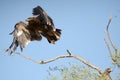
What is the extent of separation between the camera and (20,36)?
8.45 metres

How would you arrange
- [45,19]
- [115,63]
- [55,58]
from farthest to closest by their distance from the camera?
1. [45,19]
2. [115,63]
3. [55,58]

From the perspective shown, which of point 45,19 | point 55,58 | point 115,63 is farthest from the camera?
point 45,19

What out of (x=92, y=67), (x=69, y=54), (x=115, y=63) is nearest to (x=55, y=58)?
(x=69, y=54)

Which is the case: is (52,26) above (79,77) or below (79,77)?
above

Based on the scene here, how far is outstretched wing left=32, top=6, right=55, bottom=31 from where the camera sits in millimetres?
8344

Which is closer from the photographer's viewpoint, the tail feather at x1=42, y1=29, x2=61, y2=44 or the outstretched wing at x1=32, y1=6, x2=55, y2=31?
the outstretched wing at x1=32, y1=6, x2=55, y2=31

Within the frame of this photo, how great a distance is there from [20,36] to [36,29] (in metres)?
0.53

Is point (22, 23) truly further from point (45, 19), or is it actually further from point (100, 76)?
point (100, 76)

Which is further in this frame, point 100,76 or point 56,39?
point 56,39

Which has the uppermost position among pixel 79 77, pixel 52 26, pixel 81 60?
pixel 52 26

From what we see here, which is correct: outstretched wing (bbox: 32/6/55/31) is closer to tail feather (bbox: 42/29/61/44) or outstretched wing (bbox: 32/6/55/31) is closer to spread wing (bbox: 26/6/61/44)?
spread wing (bbox: 26/6/61/44)

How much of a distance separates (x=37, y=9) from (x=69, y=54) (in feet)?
6.15

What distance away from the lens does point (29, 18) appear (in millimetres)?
8602

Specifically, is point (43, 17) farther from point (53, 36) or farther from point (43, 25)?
point (53, 36)
